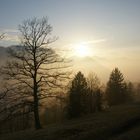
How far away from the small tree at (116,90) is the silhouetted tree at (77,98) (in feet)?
73.9

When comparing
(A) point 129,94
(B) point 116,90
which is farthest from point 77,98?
(A) point 129,94

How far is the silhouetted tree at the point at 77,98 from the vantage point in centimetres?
5138

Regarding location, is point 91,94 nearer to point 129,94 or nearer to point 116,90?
point 116,90

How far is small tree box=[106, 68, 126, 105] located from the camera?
76.7 metres

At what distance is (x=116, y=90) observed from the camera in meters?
76.9

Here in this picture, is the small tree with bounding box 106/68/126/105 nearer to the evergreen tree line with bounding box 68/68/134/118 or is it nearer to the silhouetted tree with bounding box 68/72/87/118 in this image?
the evergreen tree line with bounding box 68/68/134/118

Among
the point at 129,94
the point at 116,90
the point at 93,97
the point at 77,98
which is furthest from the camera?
the point at 129,94

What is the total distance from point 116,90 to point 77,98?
27131mm

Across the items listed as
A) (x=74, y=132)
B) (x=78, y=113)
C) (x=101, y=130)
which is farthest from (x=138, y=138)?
(x=78, y=113)

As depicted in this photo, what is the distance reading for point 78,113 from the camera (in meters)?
51.6

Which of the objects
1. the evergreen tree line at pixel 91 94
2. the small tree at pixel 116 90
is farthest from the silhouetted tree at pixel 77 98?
the small tree at pixel 116 90

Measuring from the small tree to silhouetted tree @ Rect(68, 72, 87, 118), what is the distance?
22.5 meters

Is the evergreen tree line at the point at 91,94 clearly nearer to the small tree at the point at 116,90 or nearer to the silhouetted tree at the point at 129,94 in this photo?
the small tree at the point at 116,90

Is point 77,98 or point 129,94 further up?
point 129,94
